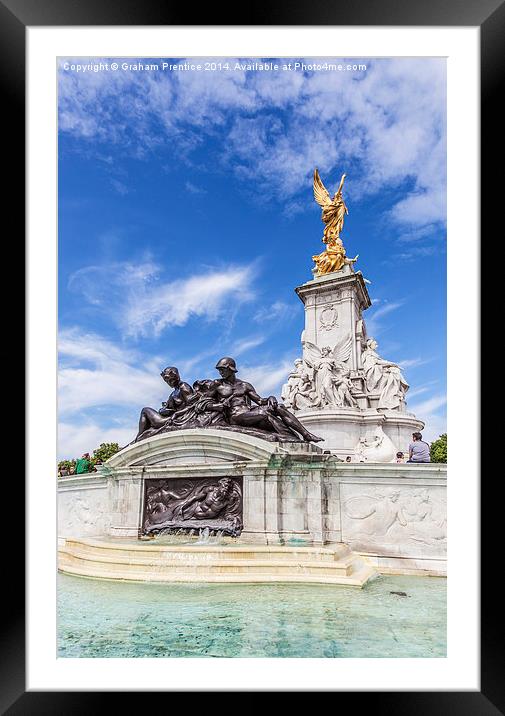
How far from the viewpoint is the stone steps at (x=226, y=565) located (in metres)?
7.16

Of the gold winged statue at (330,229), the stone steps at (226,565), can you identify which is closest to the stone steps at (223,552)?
the stone steps at (226,565)

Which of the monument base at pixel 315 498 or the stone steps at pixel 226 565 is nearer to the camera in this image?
the stone steps at pixel 226 565

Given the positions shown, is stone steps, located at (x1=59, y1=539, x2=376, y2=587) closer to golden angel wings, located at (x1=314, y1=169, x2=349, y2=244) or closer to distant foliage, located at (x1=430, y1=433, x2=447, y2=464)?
golden angel wings, located at (x1=314, y1=169, x2=349, y2=244)

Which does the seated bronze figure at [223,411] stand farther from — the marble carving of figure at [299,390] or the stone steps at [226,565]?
the marble carving of figure at [299,390]

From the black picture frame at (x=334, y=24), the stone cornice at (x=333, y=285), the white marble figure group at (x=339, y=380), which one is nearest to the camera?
the black picture frame at (x=334, y=24)

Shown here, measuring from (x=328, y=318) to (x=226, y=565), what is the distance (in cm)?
1071

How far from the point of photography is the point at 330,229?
17359 mm

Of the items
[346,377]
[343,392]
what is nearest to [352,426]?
Result: [343,392]

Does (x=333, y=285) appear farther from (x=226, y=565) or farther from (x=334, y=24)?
(x=334, y=24)

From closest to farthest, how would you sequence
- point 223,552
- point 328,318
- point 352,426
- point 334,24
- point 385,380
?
point 334,24, point 223,552, point 352,426, point 385,380, point 328,318

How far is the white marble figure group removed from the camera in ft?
47.6

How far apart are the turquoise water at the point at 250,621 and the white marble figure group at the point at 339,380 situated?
754 centimetres

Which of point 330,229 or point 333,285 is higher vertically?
point 330,229
